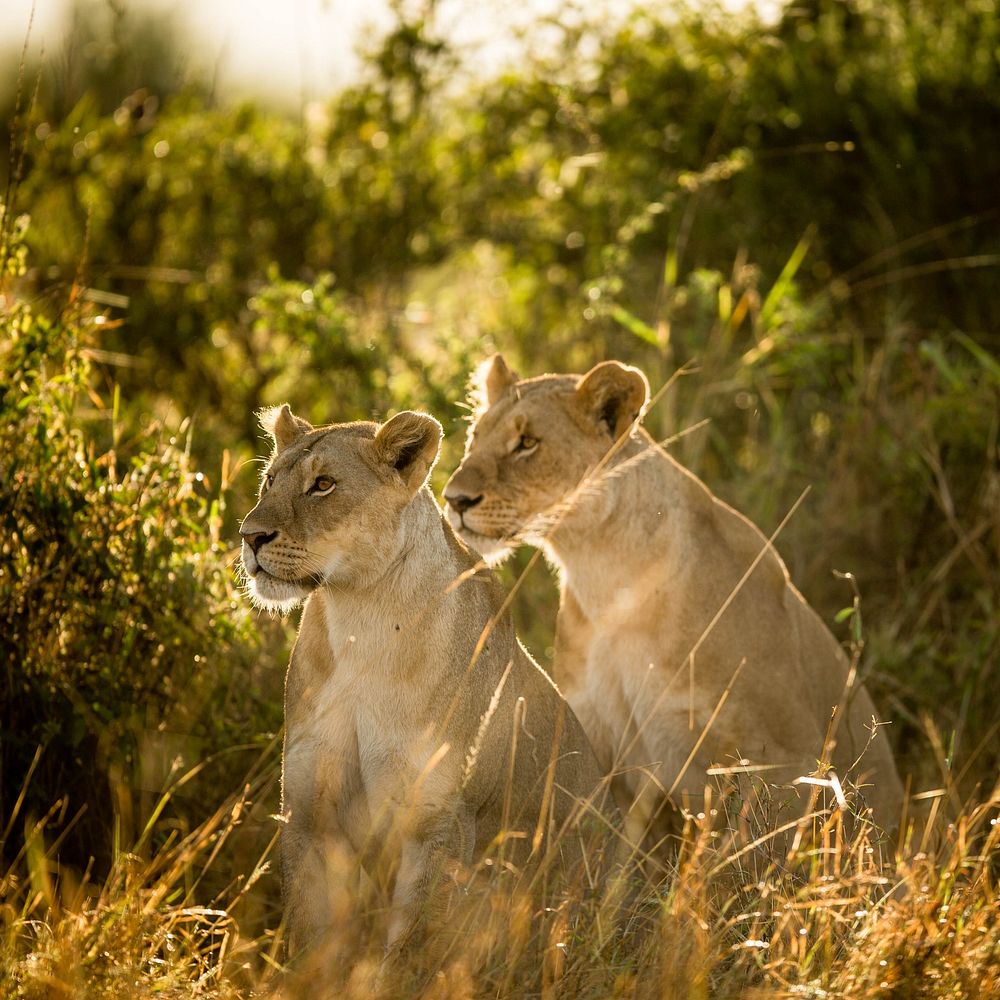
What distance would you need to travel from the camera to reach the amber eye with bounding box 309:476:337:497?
12.5 feet

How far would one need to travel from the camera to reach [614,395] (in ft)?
15.7

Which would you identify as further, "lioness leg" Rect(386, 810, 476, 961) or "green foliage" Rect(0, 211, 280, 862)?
"green foliage" Rect(0, 211, 280, 862)

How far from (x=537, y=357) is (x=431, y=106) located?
5.56 feet

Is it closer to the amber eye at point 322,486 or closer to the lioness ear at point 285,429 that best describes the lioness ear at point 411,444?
the amber eye at point 322,486

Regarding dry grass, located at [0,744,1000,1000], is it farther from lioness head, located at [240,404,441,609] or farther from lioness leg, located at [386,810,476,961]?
lioness head, located at [240,404,441,609]

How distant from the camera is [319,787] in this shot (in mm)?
3697

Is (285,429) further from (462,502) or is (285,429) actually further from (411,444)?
(462,502)

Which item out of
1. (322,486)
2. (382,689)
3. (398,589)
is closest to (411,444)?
(322,486)

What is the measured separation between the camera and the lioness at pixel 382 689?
11.9ft

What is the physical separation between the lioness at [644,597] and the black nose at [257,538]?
3.27 feet

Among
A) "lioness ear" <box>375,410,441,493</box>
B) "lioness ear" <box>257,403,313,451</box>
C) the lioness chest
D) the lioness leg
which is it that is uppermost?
"lioness ear" <box>375,410,441,493</box>

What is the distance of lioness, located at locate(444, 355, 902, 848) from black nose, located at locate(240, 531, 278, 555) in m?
1.00

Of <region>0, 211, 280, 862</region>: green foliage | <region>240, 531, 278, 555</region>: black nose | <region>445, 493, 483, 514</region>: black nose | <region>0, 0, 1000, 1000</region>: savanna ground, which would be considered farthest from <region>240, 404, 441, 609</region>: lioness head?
<region>0, 211, 280, 862</region>: green foliage

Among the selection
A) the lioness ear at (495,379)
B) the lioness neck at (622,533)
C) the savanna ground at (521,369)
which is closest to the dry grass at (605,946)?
the savanna ground at (521,369)
